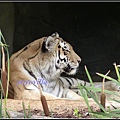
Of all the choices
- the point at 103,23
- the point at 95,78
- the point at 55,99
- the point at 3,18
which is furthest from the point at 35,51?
the point at 103,23

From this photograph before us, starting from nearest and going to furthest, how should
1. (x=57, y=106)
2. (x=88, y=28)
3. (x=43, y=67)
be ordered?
(x=57, y=106) → (x=43, y=67) → (x=88, y=28)

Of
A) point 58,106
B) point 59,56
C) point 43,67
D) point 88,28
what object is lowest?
point 58,106

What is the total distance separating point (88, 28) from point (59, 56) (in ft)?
6.41

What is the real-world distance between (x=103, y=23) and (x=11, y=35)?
138cm

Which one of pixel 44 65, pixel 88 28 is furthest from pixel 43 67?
pixel 88 28

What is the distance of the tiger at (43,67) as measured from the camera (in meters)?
3.62

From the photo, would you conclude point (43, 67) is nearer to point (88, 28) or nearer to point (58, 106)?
point (58, 106)

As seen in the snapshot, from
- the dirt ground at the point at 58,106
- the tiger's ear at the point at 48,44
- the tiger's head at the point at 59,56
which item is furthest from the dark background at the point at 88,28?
the dirt ground at the point at 58,106

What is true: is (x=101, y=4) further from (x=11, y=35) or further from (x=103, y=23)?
(x=11, y=35)

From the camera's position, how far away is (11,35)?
5.40 m

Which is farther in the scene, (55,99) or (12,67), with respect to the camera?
(12,67)

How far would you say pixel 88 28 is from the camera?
5.78 metres

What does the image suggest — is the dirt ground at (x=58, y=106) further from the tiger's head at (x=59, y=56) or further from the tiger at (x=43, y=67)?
the tiger's head at (x=59, y=56)

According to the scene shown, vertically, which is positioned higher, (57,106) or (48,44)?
(48,44)
